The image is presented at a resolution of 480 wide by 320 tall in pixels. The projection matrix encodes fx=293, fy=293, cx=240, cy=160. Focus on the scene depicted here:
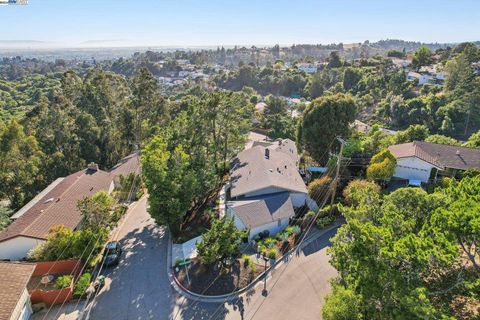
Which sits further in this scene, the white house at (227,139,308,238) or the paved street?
the white house at (227,139,308,238)

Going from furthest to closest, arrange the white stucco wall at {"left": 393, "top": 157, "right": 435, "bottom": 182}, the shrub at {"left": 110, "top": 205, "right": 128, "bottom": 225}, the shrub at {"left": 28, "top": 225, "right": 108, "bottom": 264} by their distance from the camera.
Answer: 1. the white stucco wall at {"left": 393, "top": 157, "right": 435, "bottom": 182}
2. the shrub at {"left": 110, "top": 205, "right": 128, "bottom": 225}
3. the shrub at {"left": 28, "top": 225, "right": 108, "bottom": 264}

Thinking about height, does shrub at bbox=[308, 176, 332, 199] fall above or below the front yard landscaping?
above

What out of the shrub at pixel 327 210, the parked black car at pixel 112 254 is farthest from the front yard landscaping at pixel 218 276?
the shrub at pixel 327 210

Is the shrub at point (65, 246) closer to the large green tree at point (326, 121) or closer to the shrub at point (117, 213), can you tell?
the shrub at point (117, 213)

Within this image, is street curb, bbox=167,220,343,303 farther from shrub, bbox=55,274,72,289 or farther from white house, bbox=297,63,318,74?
white house, bbox=297,63,318,74

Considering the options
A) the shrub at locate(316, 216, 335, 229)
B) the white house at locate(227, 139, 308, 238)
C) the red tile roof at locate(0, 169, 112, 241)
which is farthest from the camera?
the shrub at locate(316, 216, 335, 229)

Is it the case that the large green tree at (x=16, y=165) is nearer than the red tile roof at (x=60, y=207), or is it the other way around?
the red tile roof at (x=60, y=207)

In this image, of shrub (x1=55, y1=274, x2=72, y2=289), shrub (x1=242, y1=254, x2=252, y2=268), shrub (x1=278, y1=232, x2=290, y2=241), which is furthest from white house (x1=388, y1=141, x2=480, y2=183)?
shrub (x1=55, y1=274, x2=72, y2=289)
